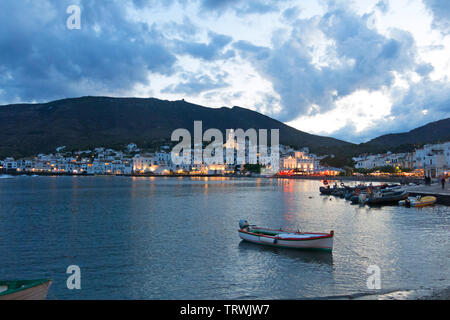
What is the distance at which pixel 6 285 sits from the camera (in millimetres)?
8164

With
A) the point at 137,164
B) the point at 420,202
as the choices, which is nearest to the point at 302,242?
the point at 420,202

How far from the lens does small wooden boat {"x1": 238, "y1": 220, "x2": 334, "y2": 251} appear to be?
15.1 metres

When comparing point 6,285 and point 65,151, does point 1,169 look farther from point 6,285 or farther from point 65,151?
point 6,285

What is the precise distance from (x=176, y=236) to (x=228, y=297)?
9.59 meters

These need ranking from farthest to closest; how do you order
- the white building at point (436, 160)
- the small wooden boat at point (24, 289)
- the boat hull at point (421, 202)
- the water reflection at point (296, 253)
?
the white building at point (436, 160)
the boat hull at point (421, 202)
the water reflection at point (296, 253)
the small wooden boat at point (24, 289)

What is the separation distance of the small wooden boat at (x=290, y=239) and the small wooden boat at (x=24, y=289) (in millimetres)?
9943

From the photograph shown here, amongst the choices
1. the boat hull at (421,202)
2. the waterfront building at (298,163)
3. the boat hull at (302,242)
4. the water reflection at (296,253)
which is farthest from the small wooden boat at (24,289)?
the waterfront building at (298,163)

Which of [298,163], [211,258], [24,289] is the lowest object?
[211,258]

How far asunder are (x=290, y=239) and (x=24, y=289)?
10.5 m

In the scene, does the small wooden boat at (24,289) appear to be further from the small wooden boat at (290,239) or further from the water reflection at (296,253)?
the small wooden boat at (290,239)

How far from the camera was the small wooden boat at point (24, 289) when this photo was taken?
7.77 metres

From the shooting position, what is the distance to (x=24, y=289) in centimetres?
796

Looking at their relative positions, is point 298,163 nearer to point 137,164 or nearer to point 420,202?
point 137,164
